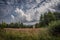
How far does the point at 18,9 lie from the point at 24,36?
2.05 ft

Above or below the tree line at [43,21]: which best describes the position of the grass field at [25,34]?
below

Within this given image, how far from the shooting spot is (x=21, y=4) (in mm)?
4727

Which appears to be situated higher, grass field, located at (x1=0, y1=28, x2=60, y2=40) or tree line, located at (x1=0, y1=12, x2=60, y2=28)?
tree line, located at (x1=0, y1=12, x2=60, y2=28)

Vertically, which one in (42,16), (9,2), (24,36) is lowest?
(24,36)

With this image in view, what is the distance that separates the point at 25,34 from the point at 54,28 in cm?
64

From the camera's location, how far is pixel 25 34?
14.8 ft

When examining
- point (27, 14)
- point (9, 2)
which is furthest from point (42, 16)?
point (9, 2)

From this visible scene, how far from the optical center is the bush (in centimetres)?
453

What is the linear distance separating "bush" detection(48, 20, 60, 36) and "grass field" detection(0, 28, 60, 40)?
0.30ft

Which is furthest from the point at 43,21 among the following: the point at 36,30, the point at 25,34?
the point at 25,34

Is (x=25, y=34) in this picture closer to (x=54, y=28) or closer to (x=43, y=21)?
(x=43, y=21)

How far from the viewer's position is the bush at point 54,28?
4.53m

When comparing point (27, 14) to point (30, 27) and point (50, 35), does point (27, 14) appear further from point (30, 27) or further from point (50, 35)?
point (50, 35)

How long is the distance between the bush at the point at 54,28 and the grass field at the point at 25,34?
0.09 m
